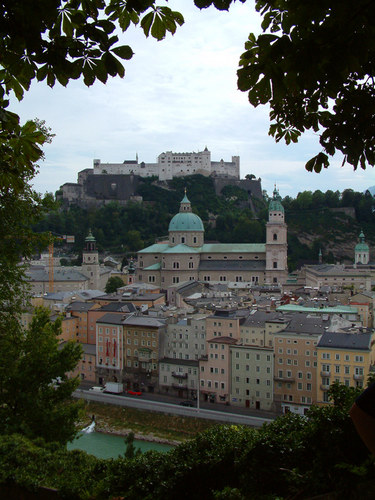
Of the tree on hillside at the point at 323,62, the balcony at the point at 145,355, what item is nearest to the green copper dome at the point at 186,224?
the balcony at the point at 145,355

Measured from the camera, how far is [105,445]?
16734 mm

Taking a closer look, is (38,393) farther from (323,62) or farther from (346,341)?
(346,341)

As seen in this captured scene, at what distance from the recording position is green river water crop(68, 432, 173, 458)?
16.0 metres

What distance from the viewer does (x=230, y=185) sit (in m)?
64.2

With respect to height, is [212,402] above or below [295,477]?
below

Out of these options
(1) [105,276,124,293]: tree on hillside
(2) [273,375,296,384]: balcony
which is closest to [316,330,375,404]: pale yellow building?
(2) [273,375,296,384]: balcony

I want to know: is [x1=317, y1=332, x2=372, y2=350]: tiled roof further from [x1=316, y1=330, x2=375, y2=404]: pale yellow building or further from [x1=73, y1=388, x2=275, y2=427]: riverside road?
[x1=73, y1=388, x2=275, y2=427]: riverside road

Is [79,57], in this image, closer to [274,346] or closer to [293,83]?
[293,83]

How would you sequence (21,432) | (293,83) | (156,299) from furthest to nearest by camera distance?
(156,299) → (21,432) → (293,83)

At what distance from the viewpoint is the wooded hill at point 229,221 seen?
51.7 meters

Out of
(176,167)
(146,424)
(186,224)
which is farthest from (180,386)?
(176,167)

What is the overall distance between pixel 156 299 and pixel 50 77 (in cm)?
2759

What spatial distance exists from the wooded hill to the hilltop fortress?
2.66 meters

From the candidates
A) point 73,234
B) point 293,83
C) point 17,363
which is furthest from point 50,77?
point 73,234
